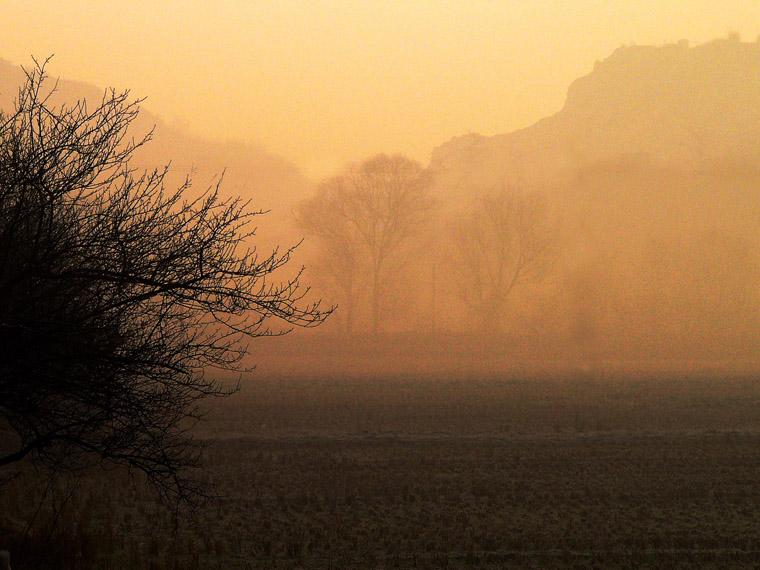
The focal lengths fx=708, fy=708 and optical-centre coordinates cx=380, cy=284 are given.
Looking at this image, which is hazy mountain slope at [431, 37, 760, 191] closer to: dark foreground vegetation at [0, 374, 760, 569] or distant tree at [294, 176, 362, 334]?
distant tree at [294, 176, 362, 334]

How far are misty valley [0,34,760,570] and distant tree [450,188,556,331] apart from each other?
0.25 metres

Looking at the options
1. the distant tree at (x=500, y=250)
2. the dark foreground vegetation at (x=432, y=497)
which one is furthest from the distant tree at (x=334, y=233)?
the dark foreground vegetation at (x=432, y=497)

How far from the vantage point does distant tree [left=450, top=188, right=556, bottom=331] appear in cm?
5809

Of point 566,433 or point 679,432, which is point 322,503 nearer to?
point 566,433

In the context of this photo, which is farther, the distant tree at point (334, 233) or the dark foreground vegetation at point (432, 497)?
the distant tree at point (334, 233)

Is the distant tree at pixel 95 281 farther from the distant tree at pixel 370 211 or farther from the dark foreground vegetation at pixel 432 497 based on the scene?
the distant tree at pixel 370 211

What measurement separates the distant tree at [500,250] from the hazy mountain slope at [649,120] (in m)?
6.13

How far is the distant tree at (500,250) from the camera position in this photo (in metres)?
58.1

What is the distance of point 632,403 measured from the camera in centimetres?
2608

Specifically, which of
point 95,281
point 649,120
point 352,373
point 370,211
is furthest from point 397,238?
point 649,120

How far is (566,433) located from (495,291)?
39.6m

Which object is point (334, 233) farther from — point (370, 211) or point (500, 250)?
point (500, 250)

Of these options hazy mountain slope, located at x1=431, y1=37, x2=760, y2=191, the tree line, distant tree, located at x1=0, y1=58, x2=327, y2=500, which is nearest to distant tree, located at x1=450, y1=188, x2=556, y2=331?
the tree line

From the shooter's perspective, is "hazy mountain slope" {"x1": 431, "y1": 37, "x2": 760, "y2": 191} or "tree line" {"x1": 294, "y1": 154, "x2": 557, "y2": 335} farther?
"hazy mountain slope" {"x1": 431, "y1": 37, "x2": 760, "y2": 191}
